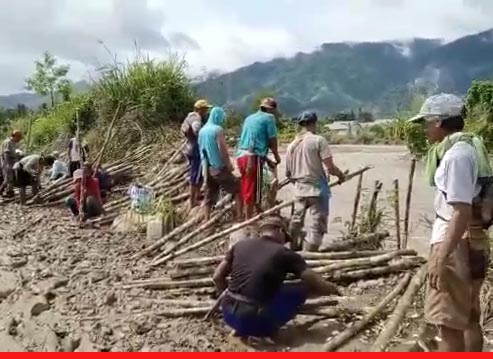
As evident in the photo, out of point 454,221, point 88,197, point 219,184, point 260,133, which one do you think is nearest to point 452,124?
point 454,221

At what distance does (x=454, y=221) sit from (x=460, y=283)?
0.42m

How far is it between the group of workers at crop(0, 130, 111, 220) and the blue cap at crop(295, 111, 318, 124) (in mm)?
4185

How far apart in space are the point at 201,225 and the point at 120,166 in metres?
5.37

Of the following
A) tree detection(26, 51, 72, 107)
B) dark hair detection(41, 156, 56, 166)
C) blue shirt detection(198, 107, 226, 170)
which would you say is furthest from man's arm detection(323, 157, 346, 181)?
tree detection(26, 51, 72, 107)

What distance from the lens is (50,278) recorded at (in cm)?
762

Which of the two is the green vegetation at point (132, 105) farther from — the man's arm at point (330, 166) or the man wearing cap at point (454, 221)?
the man wearing cap at point (454, 221)

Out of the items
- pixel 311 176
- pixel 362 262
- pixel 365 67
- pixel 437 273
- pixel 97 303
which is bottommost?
pixel 97 303

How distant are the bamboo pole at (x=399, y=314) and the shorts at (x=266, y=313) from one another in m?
0.67

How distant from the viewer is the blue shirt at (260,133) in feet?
26.2

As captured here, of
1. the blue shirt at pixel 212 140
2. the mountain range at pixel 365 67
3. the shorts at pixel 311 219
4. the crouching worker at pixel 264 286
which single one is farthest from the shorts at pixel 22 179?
the mountain range at pixel 365 67

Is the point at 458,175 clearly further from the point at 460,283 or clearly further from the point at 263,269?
the point at 263,269

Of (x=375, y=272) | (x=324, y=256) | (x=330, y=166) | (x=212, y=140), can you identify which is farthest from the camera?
(x=212, y=140)

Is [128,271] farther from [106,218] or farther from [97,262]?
[106,218]

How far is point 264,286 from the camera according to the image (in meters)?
5.05
